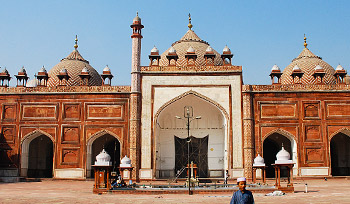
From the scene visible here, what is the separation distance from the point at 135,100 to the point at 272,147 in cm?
812

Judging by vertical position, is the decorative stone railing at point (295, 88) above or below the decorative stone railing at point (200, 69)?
below

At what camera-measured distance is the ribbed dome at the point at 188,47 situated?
22.8 metres

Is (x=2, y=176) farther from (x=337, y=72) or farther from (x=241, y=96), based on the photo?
(x=337, y=72)

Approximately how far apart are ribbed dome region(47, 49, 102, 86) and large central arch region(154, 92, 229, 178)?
6.05 m

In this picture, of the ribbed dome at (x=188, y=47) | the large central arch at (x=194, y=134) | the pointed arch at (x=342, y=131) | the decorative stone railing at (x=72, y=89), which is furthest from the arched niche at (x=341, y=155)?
the decorative stone railing at (x=72, y=89)

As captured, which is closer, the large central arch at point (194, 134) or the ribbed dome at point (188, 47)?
the large central arch at point (194, 134)

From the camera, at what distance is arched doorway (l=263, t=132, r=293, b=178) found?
68.0ft

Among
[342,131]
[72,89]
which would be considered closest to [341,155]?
[342,131]

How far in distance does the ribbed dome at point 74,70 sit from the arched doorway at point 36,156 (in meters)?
3.90

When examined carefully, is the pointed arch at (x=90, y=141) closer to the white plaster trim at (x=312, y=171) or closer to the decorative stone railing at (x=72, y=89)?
the decorative stone railing at (x=72, y=89)

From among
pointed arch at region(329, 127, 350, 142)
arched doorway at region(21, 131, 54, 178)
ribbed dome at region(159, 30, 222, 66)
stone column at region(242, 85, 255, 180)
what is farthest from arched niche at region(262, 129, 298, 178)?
arched doorway at region(21, 131, 54, 178)

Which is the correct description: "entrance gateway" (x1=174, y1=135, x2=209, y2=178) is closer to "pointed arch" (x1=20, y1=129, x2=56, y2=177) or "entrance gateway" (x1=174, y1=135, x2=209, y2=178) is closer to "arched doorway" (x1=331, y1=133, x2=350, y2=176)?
"pointed arch" (x1=20, y1=129, x2=56, y2=177)

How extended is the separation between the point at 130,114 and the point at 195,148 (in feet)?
13.7

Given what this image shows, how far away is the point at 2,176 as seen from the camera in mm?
19234
